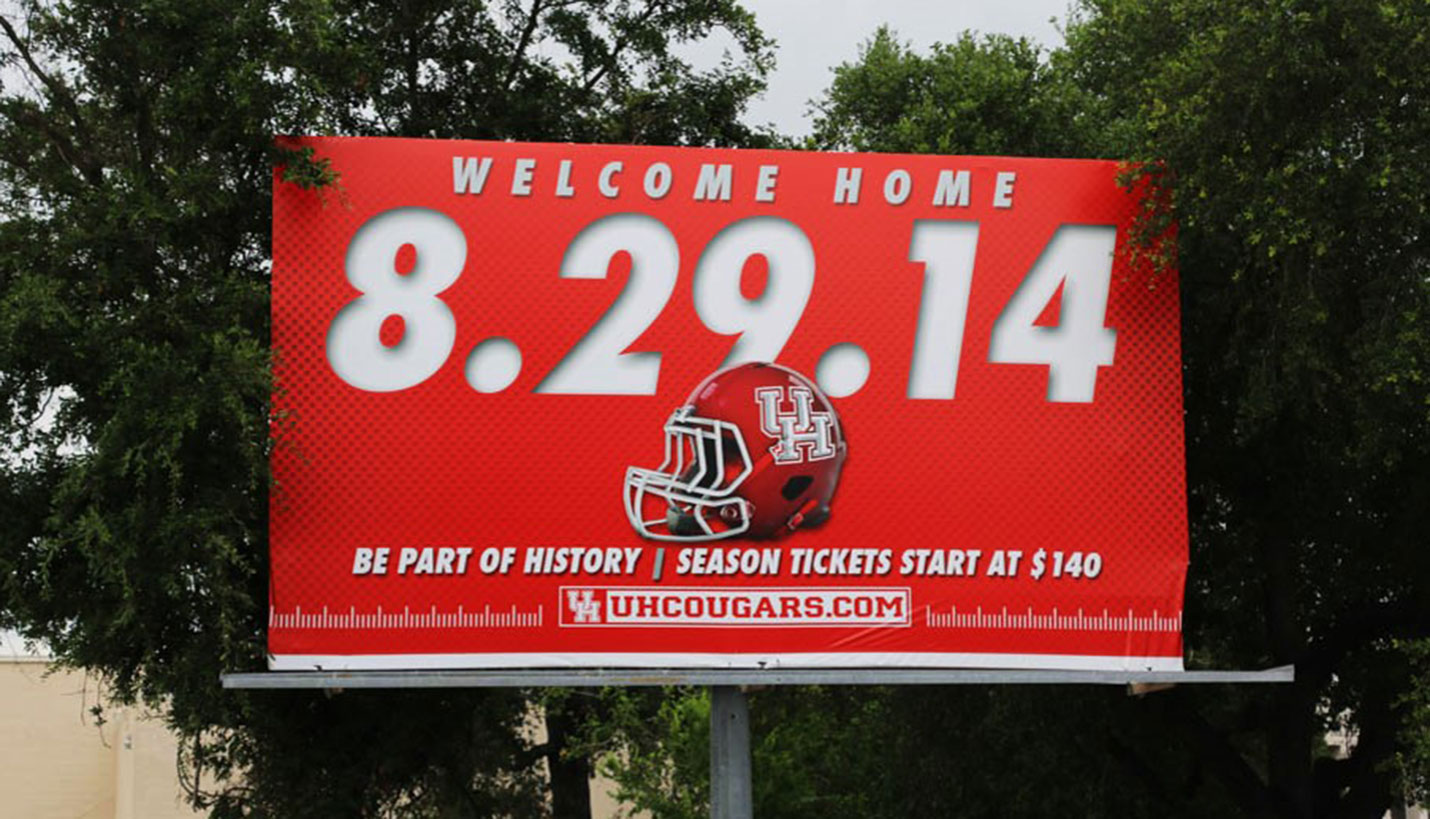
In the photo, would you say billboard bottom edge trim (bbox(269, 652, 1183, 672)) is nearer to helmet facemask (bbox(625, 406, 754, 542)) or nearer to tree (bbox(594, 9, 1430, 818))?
helmet facemask (bbox(625, 406, 754, 542))

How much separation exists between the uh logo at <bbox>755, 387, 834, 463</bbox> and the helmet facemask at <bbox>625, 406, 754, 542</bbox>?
257 mm

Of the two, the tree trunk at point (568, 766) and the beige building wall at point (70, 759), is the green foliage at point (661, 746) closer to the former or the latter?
the tree trunk at point (568, 766)

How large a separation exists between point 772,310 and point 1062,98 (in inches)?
247

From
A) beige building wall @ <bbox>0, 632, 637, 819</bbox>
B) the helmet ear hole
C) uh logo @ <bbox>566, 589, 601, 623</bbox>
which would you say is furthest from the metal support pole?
beige building wall @ <bbox>0, 632, 637, 819</bbox>

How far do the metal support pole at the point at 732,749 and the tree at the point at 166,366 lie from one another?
11.1 ft

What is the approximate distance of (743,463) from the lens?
15383 millimetres

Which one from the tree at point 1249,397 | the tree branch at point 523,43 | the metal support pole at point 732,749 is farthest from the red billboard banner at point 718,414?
the tree branch at point 523,43

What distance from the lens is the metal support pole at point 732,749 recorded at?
50.6ft

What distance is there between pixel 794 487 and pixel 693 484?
0.78m

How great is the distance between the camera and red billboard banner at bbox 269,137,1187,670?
1491 cm

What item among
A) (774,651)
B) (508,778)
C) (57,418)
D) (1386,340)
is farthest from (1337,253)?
(508,778)

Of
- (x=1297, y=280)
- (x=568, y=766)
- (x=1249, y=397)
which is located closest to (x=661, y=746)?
(x=568, y=766)

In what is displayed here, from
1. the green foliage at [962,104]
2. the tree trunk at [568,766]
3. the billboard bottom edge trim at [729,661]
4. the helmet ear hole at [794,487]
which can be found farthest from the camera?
the tree trunk at [568,766]

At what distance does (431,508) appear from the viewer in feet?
49.1
